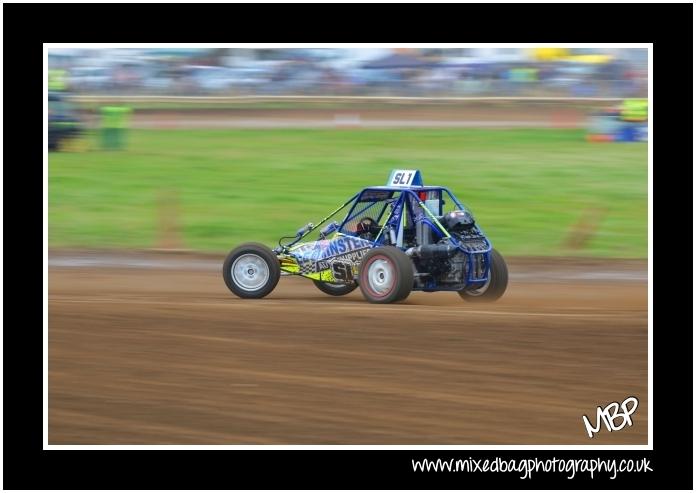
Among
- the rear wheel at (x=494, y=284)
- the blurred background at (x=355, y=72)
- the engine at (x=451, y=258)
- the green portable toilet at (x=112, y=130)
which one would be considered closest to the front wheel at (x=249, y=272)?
the engine at (x=451, y=258)

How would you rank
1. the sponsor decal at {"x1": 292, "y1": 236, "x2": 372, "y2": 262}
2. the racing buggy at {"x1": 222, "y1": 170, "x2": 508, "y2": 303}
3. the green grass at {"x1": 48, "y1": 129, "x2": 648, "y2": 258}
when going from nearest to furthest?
1. the racing buggy at {"x1": 222, "y1": 170, "x2": 508, "y2": 303}
2. the sponsor decal at {"x1": 292, "y1": 236, "x2": 372, "y2": 262}
3. the green grass at {"x1": 48, "y1": 129, "x2": 648, "y2": 258}

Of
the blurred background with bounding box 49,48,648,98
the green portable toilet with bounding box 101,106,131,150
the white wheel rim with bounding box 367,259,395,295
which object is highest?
the blurred background with bounding box 49,48,648,98

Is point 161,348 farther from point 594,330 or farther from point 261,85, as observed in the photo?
point 261,85

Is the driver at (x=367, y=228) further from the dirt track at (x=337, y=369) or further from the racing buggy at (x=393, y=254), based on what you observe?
the dirt track at (x=337, y=369)

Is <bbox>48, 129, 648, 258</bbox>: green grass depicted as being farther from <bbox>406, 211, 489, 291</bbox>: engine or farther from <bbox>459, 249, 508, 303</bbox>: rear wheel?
<bbox>406, 211, 489, 291</bbox>: engine

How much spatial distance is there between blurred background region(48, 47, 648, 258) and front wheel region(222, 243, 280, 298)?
19.2 feet

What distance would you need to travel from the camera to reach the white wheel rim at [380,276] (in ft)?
45.3

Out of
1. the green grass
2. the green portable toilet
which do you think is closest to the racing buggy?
the green grass

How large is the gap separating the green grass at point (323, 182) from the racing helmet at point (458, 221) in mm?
6041

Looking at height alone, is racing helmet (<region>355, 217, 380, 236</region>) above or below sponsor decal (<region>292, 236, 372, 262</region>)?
above

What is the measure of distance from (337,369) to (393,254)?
285cm

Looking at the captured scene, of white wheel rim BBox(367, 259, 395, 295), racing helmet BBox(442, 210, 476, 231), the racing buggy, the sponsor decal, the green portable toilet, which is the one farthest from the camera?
the green portable toilet

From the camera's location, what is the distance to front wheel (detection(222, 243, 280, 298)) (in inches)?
572

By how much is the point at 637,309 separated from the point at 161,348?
20.8 feet
